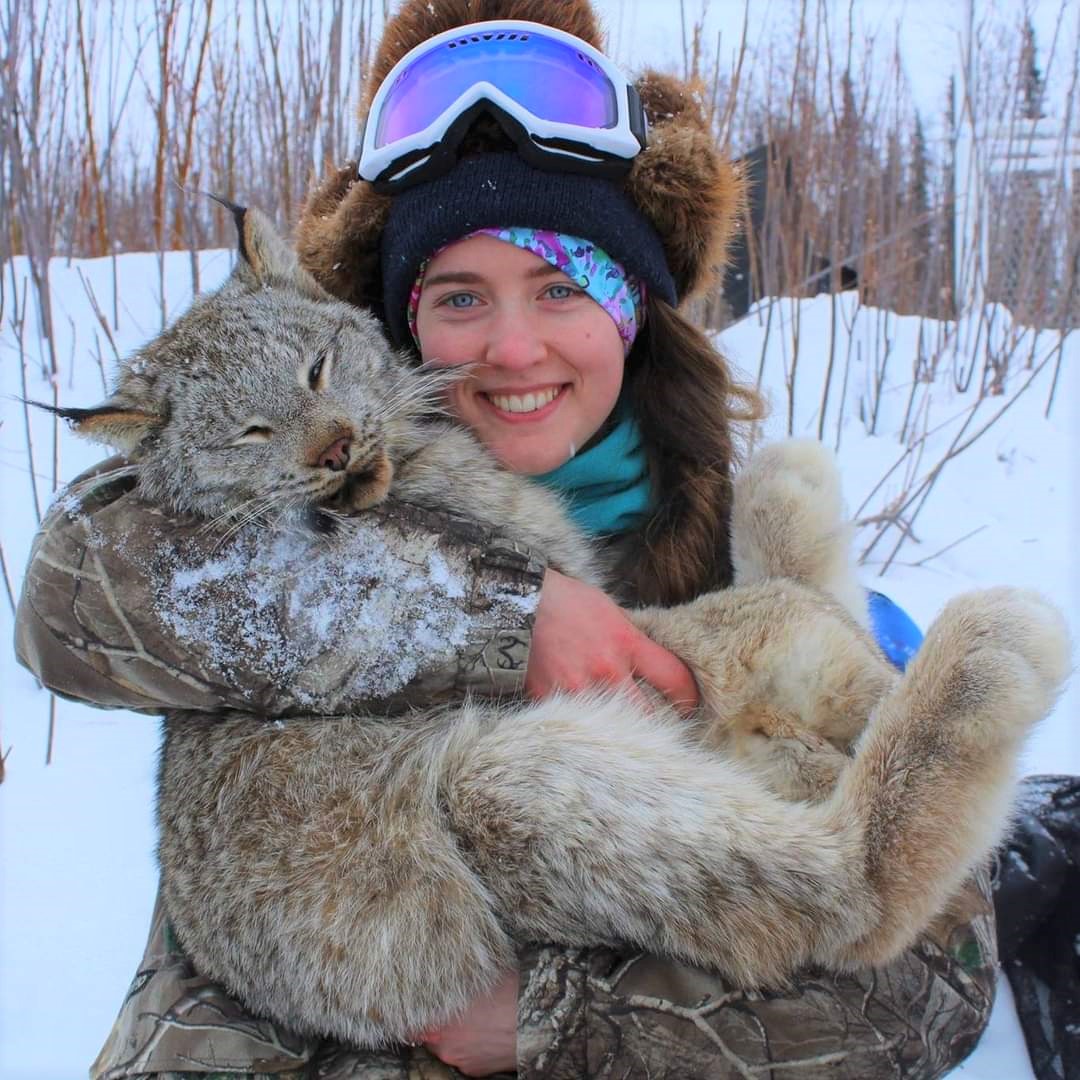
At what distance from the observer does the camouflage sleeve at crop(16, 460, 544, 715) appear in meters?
1.80

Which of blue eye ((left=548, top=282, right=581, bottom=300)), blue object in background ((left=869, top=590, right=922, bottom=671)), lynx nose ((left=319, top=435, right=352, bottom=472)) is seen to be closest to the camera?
lynx nose ((left=319, top=435, right=352, bottom=472))

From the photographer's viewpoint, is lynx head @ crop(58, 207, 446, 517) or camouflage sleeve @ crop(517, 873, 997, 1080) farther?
lynx head @ crop(58, 207, 446, 517)

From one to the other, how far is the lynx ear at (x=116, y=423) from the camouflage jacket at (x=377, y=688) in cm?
19

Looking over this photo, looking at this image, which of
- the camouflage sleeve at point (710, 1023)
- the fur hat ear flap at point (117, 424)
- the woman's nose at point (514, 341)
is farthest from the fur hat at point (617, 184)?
the camouflage sleeve at point (710, 1023)

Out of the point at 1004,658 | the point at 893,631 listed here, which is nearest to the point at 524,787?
the point at 1004,658

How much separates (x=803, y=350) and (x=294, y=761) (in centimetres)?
596

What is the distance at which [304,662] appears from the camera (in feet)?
5.92

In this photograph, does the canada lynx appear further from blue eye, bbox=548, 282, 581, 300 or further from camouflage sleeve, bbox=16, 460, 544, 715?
blue eye, bbox=548, 282, 581, 300

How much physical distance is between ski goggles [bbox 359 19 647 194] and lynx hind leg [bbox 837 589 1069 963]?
4.70ft

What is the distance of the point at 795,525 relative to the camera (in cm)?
238

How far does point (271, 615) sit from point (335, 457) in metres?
0.39

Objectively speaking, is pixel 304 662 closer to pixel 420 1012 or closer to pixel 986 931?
pixel 420 1012

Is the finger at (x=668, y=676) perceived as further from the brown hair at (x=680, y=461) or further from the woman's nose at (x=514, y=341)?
the woman's nose at (x=514, y=341)

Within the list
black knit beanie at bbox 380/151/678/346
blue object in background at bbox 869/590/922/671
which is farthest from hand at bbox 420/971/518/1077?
black knit beanie at bbox 380/151/678/346
